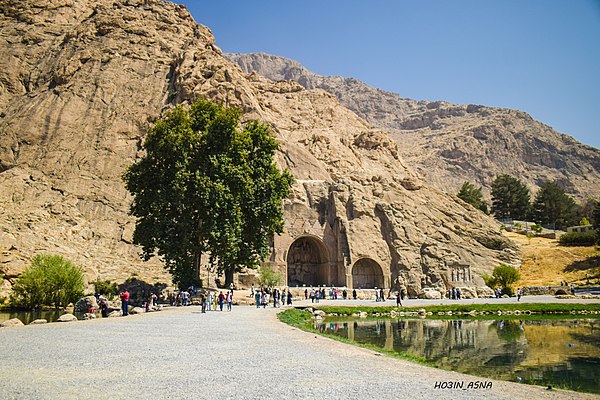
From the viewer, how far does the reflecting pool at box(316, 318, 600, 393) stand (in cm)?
1392

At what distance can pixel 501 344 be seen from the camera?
19609 millimetres

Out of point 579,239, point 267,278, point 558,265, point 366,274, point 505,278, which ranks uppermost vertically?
point 579,239

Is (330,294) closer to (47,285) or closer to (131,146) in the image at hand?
(47,285)

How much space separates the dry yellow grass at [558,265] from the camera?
171 ft

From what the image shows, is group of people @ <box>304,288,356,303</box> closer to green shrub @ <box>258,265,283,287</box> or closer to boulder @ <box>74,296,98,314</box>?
green shrub @ <box>258,265,283,287</box>

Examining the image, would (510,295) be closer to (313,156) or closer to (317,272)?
(317,272)

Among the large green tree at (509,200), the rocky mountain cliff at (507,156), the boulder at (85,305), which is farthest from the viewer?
the rocky mountain cliff at (507,156)

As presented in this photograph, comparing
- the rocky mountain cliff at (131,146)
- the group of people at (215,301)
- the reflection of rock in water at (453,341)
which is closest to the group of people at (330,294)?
the rocky mountain cliff at (131,146)

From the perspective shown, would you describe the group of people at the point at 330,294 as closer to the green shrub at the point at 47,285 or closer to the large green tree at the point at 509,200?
the green shrub at the point at 47,285

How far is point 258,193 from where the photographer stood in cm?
3878

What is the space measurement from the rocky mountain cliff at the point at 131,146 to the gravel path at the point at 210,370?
2733 cm

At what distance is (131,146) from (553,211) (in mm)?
72816

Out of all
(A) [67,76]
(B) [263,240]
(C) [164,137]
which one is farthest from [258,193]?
(A) [67,76]

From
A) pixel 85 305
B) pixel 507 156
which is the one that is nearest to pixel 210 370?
pixel 85 305
